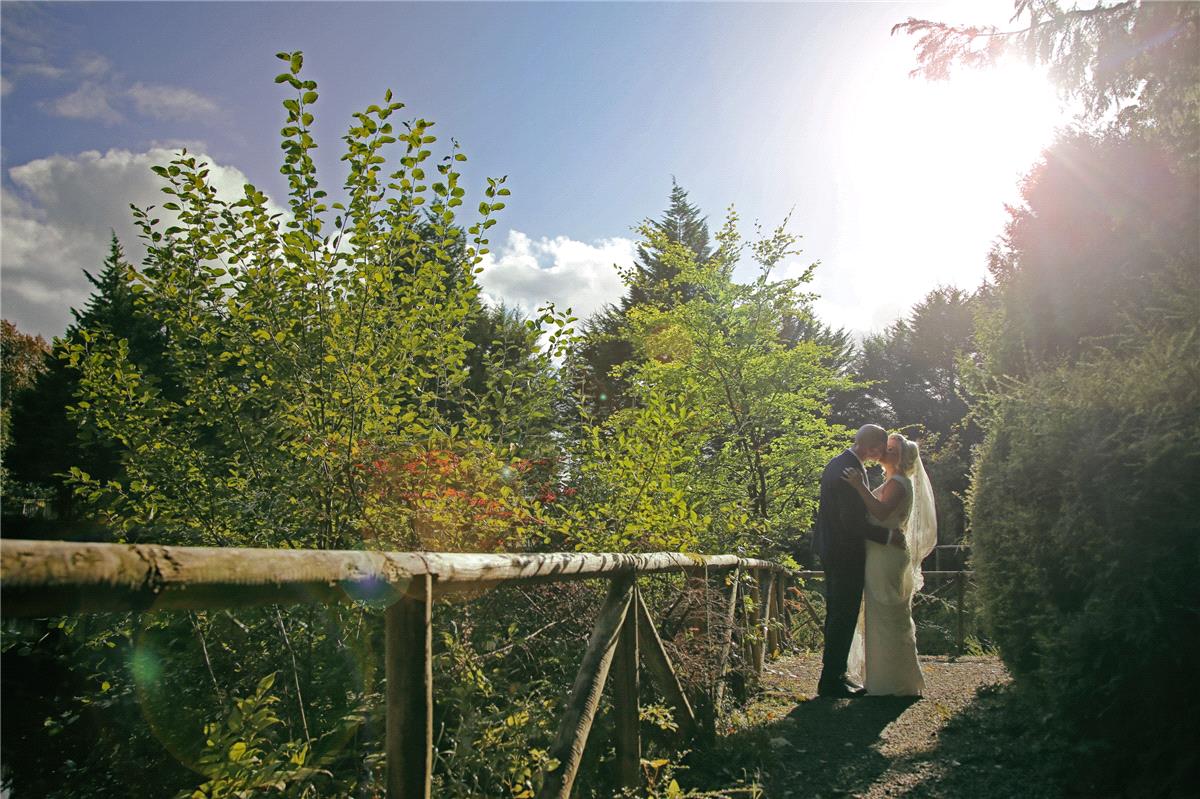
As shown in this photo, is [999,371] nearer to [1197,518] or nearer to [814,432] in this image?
[1197,518]

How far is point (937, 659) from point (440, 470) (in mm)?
7779

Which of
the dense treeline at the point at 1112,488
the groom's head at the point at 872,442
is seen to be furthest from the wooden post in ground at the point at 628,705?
the groom's head at the point at 872,442

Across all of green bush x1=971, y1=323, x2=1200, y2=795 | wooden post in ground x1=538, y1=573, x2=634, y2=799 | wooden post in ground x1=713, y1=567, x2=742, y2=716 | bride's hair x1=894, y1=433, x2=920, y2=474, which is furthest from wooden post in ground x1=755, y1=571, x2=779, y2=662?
wooden post in ground x1=538, y1=573, x2=634, y2=799

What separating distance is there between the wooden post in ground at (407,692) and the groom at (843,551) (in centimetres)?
509

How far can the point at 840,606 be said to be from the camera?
6.44 metres

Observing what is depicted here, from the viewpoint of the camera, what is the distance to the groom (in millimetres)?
6270

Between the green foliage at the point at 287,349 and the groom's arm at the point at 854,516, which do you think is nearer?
the green foliage at the point at 287,349

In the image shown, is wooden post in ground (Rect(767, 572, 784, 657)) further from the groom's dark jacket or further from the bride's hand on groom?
the bride's hand on groom

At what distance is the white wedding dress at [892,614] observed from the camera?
6.17 meters

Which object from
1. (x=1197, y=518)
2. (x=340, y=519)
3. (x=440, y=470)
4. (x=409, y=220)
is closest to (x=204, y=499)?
(x=340, y=519)

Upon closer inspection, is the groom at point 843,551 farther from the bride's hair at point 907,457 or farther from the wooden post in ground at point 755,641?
the wooden post in ground at point 755,641

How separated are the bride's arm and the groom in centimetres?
6

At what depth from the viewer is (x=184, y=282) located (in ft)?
12.9

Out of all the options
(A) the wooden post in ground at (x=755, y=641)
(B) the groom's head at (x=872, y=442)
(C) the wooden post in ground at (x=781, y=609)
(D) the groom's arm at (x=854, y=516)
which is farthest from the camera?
(C) the wooden post in ground at (x=781, y=609)
